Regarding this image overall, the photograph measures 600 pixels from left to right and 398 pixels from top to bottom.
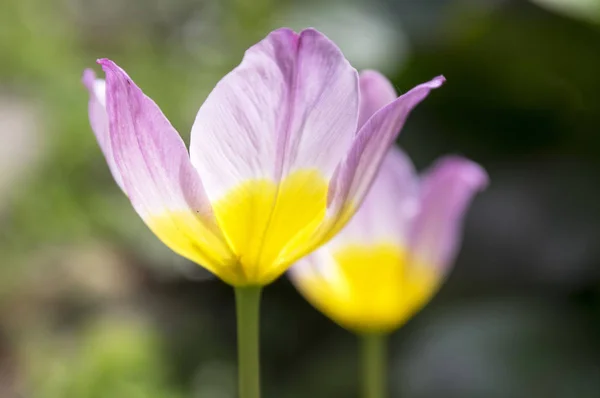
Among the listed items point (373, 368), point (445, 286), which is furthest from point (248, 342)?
point (445, 286)

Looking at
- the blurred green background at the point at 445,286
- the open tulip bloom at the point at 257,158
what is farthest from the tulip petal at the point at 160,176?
the blurred green background at the point at 445,286

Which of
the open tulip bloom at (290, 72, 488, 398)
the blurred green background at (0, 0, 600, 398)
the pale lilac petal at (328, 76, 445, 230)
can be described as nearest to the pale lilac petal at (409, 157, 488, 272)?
the open tulip bloom at (290, 72, 488, 398)

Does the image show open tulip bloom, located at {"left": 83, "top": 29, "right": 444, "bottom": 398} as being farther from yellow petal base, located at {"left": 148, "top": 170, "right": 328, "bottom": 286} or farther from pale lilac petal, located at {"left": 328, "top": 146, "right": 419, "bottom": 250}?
pale lilac petal, located at {"left": 328, "top": 146, "right": 419, "bottom": 250}

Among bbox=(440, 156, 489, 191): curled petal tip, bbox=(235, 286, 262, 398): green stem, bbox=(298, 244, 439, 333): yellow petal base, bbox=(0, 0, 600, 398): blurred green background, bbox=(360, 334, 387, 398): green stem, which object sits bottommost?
bbox=(0, 0, 600, 398): blurred green background

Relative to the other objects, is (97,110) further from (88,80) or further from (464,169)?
(464,169)

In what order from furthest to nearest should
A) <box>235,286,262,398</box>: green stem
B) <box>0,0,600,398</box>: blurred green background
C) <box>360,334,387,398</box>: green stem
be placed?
<box>0,0,600,398</box>: blurred green background
<box>360,334,387,398</box>: green stem
<box>235,286,262,398</box>: green stem

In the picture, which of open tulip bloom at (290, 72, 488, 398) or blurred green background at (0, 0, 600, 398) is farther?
blurred green background at (0, 0, 600, 398)

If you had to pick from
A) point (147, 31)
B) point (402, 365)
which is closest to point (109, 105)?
point (402, 365)
